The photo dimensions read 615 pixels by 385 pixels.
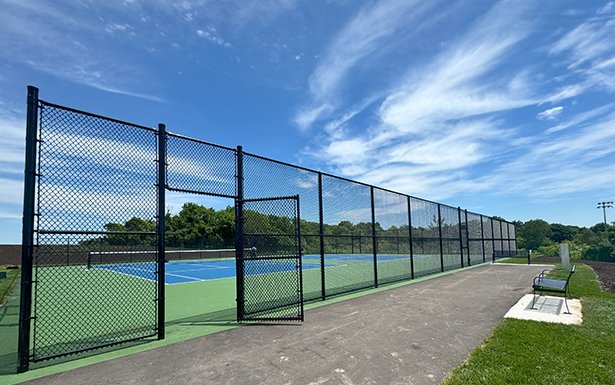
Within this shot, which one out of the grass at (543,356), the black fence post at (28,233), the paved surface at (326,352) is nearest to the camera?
the grass at (543,356)

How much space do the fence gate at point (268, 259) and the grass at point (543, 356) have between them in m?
3.25

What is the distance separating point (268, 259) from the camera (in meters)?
7.02

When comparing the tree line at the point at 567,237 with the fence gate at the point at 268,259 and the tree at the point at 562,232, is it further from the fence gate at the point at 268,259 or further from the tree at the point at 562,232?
the fence gate at the point at 268,259

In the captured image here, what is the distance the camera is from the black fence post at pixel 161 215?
556 centimetres

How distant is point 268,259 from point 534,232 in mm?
80700

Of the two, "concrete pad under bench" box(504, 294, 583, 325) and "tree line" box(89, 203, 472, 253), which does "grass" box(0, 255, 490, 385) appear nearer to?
"tree line" box(89, 203, 472, 253)

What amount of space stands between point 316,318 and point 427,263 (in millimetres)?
10425

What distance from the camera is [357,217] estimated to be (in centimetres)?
1130

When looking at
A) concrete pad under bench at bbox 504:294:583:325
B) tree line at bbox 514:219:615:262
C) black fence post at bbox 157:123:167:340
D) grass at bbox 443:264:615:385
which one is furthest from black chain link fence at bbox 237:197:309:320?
tree line at bbox 514:219:615:262

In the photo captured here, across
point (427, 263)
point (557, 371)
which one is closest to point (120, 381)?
point (557, 371)

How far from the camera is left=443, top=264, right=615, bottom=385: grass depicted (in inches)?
149

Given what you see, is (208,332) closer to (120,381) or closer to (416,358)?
(120,381)

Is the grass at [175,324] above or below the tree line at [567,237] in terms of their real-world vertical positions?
above

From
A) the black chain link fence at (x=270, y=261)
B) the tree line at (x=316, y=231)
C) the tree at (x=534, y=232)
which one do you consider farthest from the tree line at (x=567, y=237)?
the black chain link fence at (x=270, y=261)
